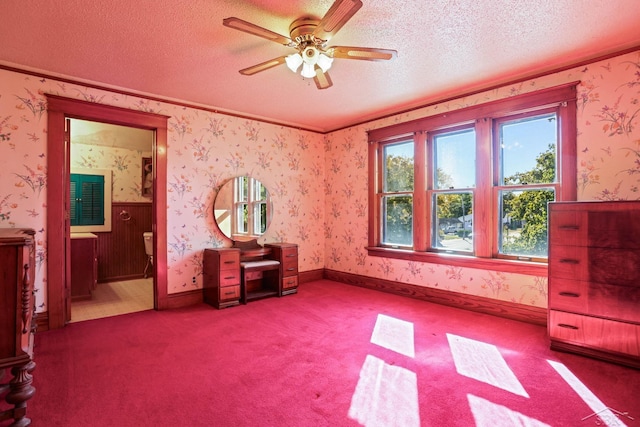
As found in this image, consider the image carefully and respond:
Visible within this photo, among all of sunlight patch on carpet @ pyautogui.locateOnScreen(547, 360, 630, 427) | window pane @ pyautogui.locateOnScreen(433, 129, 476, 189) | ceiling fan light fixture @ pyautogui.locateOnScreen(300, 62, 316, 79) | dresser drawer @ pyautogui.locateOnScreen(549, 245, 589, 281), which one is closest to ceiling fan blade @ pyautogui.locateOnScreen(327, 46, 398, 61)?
ceiling fan light fixture @ pyautogui.locateOnScreen(300, 62, 316, 79)

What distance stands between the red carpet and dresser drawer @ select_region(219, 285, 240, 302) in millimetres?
409

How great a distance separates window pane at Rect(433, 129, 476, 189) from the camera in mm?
3711

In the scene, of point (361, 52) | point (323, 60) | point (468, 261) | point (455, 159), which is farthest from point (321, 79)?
point (468, 261)

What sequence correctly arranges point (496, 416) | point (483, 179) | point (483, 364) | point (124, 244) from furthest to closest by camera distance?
point (124, 244) → point (483, 179) → point (483, 364) → point (496, 416)

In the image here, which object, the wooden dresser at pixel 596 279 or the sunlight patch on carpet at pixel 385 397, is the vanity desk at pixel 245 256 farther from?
the wooden dresser at pixel 596 279

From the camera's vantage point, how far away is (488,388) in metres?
2.03

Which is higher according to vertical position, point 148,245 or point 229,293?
point 148,245

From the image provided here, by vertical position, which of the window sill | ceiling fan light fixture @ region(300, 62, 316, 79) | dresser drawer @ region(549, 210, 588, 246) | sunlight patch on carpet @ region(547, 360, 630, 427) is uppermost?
ceiling fan light fixture @ region(300, 62, 316, 79)

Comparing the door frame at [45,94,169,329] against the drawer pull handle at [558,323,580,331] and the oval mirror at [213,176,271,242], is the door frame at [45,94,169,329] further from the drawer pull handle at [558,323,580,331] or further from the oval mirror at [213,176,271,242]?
the drawer pull handle at [558,323,580,331]

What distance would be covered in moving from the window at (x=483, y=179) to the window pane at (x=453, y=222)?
0.5 inches

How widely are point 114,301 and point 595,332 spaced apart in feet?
16.5

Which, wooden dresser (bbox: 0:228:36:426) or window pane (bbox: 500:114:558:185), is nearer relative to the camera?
wooden dresser (bbox: 0:228:36:426)

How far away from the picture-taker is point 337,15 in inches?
72.2

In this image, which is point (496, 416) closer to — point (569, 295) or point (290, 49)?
point (569, 295)
